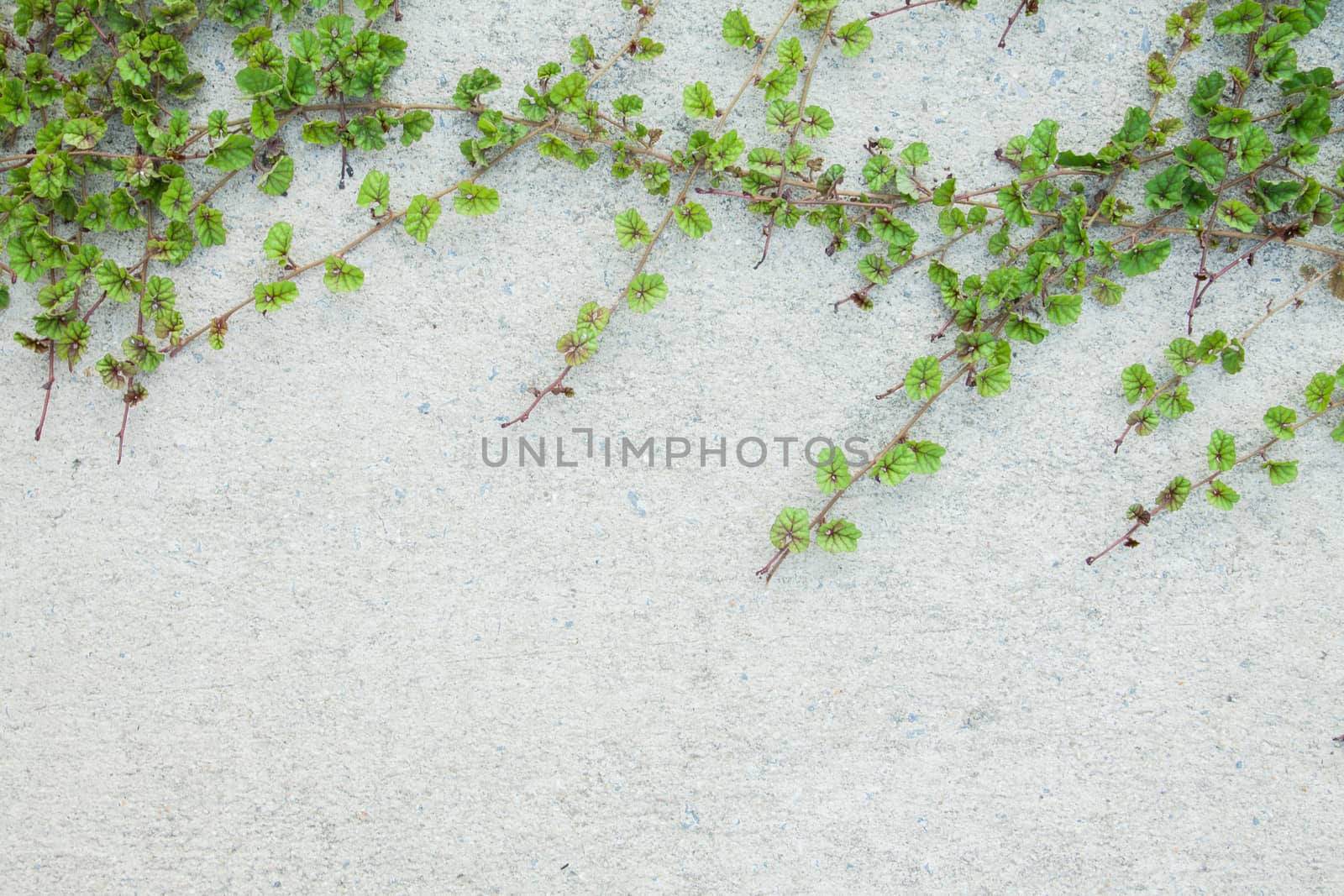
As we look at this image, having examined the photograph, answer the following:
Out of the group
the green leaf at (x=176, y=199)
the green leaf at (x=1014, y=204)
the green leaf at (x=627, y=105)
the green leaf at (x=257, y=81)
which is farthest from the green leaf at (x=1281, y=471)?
the green leaf at (x=176, y=199)

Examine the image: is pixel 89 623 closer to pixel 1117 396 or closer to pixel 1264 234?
pixel 1117 396

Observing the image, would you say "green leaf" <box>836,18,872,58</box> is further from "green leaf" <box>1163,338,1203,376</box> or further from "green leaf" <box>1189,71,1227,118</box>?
"green leaf" <box>1163,338,1203,376</box>

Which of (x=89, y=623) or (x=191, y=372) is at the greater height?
(x=191, y=372)

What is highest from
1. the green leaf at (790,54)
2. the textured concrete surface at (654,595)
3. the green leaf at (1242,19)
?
the green leaf at (1242,19)

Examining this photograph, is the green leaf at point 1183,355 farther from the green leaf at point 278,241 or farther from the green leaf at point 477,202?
the green leaf at point 278,241

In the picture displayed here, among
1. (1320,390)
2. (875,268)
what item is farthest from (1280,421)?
(875,268)

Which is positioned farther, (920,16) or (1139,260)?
(920,16)

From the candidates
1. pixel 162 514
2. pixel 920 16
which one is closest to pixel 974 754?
pixel 920 16
